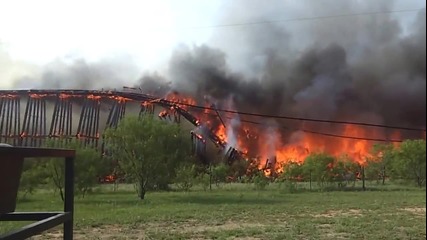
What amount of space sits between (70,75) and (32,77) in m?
1.68

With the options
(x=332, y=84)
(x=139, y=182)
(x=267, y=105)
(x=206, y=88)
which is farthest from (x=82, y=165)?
(x=332, y=84)

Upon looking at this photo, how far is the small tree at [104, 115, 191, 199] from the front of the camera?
12.3m

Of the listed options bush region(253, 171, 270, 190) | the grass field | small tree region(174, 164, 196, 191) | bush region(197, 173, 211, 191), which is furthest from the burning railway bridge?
the grass field

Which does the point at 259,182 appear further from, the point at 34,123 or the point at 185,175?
the point at 34,123

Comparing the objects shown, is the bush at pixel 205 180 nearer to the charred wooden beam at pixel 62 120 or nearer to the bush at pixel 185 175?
the bush at pixel 185 175

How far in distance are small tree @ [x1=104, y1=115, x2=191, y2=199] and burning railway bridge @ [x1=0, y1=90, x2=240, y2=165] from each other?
29cm

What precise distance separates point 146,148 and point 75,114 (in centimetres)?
250

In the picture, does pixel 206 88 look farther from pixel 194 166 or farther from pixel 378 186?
pixel 378 186

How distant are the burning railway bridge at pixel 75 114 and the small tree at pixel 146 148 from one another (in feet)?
0.94

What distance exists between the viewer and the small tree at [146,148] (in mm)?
12281

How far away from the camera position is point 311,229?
6254mm

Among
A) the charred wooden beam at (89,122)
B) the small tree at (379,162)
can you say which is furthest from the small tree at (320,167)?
the charred wooden beam at (89,122)

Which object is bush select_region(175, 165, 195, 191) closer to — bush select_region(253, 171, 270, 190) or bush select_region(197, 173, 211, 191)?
bush select_region(197, 173, 211, 191)

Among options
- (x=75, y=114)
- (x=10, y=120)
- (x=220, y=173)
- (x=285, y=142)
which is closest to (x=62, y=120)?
(x=75, y=114)
